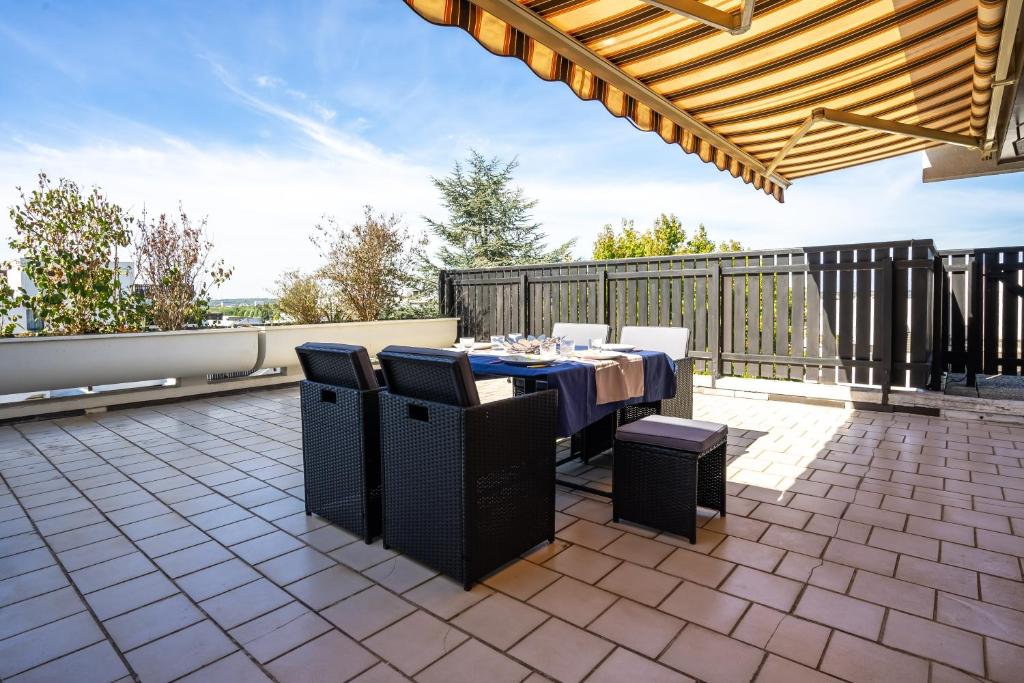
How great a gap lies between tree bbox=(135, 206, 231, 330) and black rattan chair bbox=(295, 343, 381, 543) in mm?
5373

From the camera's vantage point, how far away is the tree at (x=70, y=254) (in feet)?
19.2

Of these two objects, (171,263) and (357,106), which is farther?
(357,106)

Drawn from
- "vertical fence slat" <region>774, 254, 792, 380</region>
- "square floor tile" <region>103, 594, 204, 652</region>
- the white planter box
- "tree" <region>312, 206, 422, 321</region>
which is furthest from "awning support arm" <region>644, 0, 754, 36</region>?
"tree" <region>312, 206, 422, 321</region>

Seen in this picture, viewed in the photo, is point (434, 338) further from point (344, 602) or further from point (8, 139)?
point (8, 139)

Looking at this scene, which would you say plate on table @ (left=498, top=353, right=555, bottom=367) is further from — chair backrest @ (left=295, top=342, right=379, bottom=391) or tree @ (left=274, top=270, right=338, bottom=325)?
tree @ (left=274, top=270, right=338, bottom=325)

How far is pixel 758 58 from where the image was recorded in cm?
277

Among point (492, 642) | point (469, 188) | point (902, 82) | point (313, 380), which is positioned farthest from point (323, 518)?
point (469, 188)

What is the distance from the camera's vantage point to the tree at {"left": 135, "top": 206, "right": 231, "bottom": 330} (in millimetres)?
6906

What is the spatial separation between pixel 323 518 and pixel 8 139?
34.3ft

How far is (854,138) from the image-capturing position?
3.95m

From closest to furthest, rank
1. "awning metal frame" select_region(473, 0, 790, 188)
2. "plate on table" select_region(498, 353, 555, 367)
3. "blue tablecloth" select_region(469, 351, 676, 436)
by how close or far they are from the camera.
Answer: "awning metal frame" select_region(473, 0, 790, 188) < "blue tablecloth" select_region(469, 351, 676, 436) < "plate on table" select_region(498, 353, 555, 367)

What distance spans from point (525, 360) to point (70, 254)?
5.96m

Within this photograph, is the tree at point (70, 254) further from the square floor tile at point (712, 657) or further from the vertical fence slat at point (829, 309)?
the vertical fence slat at point (829, 309)

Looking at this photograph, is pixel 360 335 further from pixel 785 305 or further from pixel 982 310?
pixel 982 310
